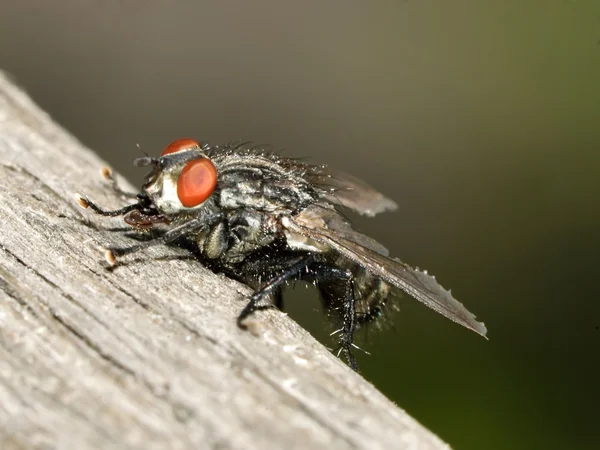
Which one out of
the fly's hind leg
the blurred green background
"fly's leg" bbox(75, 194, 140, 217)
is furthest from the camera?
the blurred green background

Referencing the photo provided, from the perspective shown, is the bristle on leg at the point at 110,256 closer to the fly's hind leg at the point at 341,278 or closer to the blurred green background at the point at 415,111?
the fly's hind leg at the point at 341,278

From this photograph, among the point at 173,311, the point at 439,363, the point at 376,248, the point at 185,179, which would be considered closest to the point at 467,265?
the point at 439,363

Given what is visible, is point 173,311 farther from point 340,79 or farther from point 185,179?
point 340,79

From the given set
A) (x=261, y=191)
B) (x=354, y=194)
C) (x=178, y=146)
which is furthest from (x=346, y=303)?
(x=178, y=146)

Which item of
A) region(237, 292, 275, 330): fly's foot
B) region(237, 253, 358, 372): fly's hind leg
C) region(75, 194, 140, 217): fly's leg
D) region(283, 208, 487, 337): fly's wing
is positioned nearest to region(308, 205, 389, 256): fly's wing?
region(283, 208, 487, 337): fly's wing

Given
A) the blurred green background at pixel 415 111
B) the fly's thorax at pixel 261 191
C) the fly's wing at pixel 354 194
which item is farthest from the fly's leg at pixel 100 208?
the blurred green background at pixel 415 111

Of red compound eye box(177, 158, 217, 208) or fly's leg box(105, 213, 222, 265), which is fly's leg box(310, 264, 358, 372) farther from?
red compound eye box(177, 158, 217, 208)
